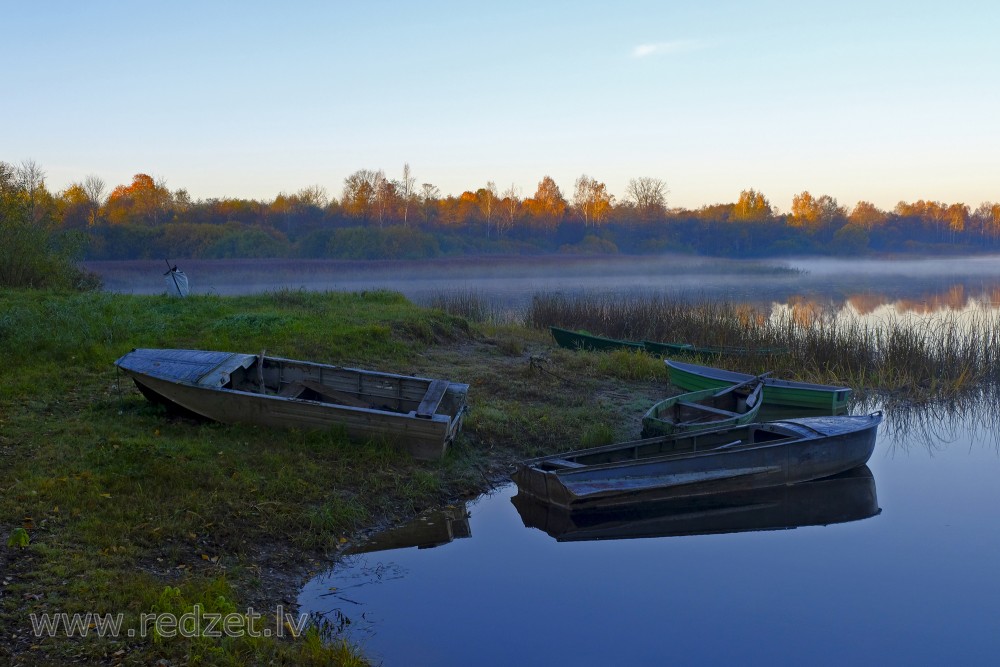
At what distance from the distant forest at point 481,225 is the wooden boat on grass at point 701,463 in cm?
3090

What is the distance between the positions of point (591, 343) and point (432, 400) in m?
8.22

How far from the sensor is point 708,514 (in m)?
8.06

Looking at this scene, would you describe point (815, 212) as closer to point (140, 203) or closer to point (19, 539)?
point (140, 203)

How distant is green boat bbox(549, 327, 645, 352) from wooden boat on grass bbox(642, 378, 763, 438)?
450 centimetres

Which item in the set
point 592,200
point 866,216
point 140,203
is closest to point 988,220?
point 866,216

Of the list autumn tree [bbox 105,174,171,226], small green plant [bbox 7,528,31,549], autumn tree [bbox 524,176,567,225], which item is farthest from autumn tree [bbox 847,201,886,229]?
small green plant [bbox 7,528,31,549]

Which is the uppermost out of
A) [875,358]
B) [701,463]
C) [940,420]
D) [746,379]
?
[746,379]

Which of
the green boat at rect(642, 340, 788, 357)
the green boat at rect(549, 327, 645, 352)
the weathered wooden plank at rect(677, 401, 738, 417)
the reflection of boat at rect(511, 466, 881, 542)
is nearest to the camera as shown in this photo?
the reflection of boat at rect(511, 466, 881, 542)

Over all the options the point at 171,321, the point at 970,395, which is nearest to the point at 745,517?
the point at 970,395

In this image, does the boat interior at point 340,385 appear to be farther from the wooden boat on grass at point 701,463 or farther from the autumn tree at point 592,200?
the autumn tree at point 592,200

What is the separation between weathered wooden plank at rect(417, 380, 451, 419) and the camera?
26.7 feet

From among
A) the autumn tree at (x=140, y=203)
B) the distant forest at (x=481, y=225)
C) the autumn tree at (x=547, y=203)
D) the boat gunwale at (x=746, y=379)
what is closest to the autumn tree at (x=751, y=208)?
the distant forest at (x=481, y=225)

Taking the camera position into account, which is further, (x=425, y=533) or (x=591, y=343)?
(x=591, y=343)

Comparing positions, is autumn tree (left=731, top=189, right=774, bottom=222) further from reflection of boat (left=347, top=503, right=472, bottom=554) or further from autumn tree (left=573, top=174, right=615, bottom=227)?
reflection of boat (left=347, top=503, right=472, bottom=554)
